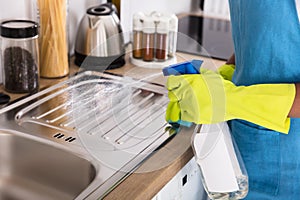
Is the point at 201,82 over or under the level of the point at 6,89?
over

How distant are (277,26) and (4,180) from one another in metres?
0.64

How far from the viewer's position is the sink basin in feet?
3.48

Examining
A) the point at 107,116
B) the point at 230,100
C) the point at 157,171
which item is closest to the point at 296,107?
the point at 230,100

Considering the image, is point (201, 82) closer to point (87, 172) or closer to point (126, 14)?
point (87, 172)

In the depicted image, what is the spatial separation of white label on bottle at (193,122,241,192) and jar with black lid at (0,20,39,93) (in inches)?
17.8

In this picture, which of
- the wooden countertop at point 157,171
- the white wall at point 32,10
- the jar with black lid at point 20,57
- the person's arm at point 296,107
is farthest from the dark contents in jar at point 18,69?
the person's arm at point 296,107

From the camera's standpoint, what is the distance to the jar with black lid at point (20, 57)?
1.25 meters

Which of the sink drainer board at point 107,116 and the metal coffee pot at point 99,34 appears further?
the metal coffee pot at point 99,34

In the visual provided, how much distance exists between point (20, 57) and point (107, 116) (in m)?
0.27

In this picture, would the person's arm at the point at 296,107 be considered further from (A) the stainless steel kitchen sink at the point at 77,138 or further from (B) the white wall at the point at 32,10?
(B) the white wall at the point at 32,10

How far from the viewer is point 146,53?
1422mm

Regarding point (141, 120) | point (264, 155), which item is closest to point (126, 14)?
point (141, 120)

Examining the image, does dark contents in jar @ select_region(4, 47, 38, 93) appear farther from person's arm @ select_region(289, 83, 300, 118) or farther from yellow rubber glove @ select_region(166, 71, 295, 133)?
person's arm @ select_region(289, 83, 300, 118)

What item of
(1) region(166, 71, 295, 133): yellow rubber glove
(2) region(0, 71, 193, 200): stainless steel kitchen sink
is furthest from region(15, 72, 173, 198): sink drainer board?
(1) region(166, 71, 295, 133): yellow rubber glove
